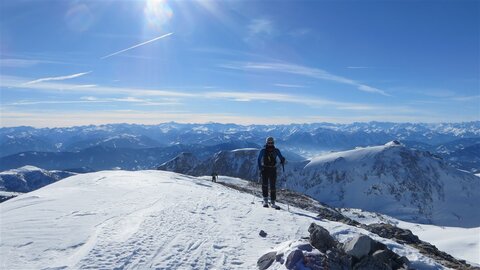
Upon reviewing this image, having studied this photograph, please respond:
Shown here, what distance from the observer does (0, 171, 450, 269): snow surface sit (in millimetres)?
11641

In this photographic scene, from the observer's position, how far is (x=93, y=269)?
10766 mm

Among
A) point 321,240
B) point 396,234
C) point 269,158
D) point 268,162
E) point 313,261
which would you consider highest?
point 269,158

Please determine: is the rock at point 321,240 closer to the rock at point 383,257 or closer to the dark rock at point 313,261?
the dark rock at point 313,261

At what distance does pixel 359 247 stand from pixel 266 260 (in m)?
3.14

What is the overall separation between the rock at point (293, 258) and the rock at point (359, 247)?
1.80m

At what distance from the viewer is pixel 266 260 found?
39.6 feet

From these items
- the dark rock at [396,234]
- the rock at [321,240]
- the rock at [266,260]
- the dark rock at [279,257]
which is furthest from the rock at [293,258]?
the dark rock at [396,234]

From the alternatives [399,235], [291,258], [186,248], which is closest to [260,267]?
[291,258]

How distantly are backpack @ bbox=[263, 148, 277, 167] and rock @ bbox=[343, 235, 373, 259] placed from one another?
890 cm

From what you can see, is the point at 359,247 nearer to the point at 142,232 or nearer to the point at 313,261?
the point at 313,261

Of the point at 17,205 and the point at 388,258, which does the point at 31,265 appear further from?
the point at 388,258

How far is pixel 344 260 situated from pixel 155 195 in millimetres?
12293

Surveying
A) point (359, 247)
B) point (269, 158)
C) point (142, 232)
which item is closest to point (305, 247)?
point (359, 247)

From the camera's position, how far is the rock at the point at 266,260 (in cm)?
1185
